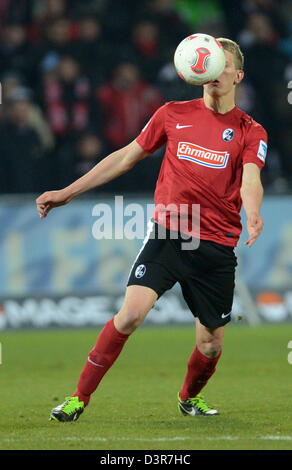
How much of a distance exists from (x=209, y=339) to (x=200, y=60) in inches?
72.0

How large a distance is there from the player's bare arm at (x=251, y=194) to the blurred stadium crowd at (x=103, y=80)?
273 inches

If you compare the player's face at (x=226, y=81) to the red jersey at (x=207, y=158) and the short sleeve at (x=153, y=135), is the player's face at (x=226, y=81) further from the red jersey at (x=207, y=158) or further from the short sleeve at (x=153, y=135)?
the short sleeve at (x=153, y=135)

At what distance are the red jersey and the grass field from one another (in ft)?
4.09

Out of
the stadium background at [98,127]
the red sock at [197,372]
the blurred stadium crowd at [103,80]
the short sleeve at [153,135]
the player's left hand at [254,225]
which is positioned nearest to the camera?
the player's left hand at [254,225]

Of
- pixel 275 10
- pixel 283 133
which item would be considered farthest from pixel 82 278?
pixel 275 10

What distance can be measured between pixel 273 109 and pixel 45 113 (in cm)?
326

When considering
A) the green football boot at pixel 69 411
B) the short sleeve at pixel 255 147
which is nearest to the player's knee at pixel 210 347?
the green football boot at pixel 69 411

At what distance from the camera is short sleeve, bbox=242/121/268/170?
6.44 m

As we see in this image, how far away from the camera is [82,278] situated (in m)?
12.8

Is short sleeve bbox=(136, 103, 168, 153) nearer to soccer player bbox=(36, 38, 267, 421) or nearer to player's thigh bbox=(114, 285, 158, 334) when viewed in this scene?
soccer player bbox=(36, 38, 267, 421)

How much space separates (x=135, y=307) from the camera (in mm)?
6230

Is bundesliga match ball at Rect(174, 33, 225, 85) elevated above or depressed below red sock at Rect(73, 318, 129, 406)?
above

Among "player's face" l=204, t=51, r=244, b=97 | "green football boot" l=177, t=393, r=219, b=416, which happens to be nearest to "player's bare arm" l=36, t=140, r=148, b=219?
"player's face" l=204, t=51, r=244, b=97

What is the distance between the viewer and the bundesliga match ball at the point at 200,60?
6164 millimetres
